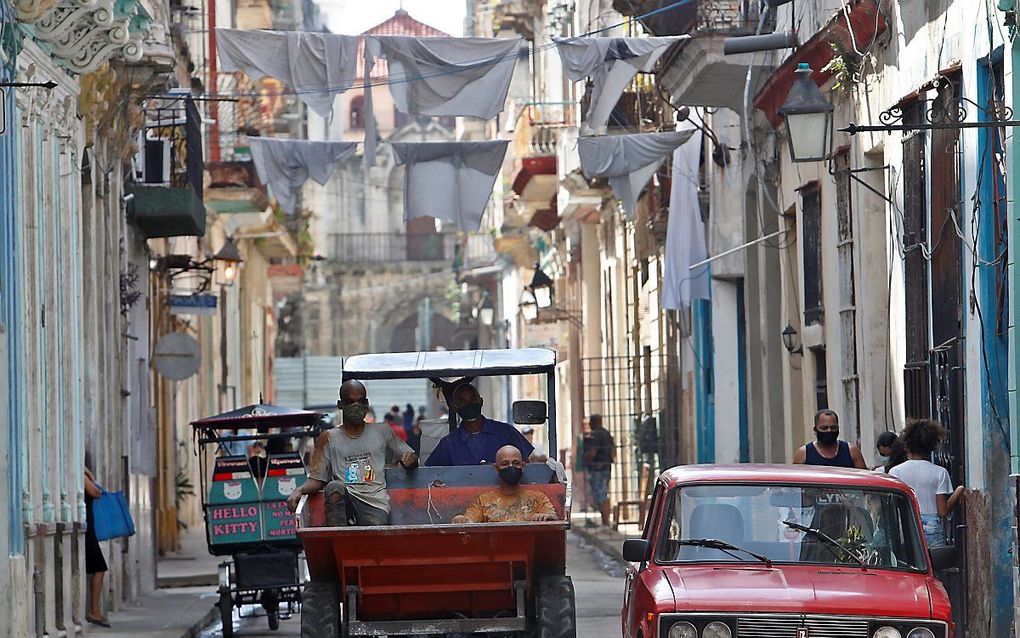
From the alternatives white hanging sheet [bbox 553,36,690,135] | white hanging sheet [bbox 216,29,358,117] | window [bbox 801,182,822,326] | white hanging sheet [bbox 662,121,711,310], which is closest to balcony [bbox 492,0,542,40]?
white hanging sheet [bbox 662,121,711,310]

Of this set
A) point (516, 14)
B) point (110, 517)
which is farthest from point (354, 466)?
point (516, 14)

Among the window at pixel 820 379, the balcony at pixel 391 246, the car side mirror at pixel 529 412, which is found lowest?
the car side mirror at pixel 529 412

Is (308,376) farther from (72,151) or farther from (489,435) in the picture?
(489,435)

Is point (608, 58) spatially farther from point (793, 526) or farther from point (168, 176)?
point (793, 526)

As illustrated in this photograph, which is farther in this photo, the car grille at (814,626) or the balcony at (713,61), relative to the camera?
the balcony at (713,61)

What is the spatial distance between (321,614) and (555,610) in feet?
4.24

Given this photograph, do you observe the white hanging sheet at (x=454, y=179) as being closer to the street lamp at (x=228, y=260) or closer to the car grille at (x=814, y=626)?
the street lamp at (x=228, y=260)

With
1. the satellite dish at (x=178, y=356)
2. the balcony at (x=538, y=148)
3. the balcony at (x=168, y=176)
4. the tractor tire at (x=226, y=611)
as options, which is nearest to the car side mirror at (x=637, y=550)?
the tractor tire at (x=226, y=611)

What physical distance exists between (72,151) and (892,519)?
9316 millimetres

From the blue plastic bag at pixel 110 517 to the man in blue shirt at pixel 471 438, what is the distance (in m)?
6.06

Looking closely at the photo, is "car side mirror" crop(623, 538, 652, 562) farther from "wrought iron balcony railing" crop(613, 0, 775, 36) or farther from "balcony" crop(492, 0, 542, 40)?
"balcony" crop(492, 0, 542, 40)

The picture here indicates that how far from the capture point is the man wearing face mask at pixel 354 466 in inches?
440

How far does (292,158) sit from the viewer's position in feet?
70.9

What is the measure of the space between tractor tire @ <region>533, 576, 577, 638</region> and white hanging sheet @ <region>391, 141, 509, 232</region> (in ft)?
37.6
